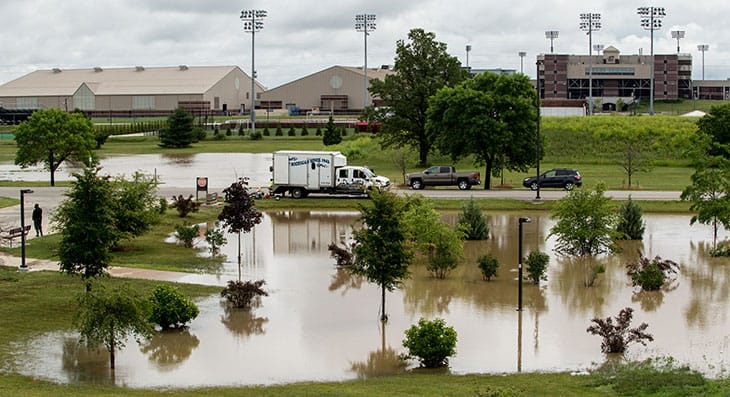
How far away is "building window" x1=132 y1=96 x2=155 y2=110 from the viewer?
5797 inches

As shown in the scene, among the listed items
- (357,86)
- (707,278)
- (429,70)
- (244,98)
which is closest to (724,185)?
(707,278)

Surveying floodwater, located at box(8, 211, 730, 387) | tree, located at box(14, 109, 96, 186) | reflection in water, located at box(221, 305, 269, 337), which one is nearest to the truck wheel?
tree, located at box(14, 109, 96, 186)

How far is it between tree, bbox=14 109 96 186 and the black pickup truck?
19466mm

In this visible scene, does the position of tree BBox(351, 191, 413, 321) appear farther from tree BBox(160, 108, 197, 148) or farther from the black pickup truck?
tree BBox(160, 108, 197, 148)

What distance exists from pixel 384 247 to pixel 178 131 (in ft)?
238

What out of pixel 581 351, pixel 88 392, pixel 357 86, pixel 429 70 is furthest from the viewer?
pixel 357 86

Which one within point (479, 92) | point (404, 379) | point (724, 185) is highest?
point (479, 92)

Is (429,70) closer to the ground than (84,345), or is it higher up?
higher up

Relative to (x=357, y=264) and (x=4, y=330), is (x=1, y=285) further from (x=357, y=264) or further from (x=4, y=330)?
(x=357, y=264)

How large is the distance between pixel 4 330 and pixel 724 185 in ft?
89.1

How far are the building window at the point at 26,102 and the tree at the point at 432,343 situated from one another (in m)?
138

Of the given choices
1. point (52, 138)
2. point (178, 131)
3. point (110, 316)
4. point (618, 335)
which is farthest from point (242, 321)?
point (178, 131)

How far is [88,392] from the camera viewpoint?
20156 mm

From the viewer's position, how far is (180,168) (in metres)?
74.7
